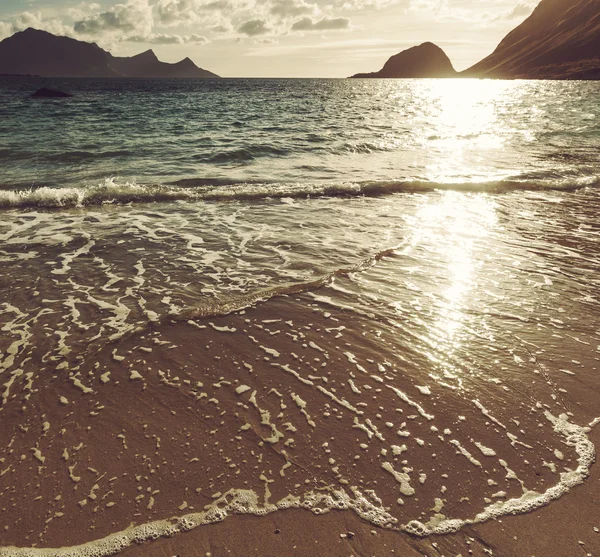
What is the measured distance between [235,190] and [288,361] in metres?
8.91

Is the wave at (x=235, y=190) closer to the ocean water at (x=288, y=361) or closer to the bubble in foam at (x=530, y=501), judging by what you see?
the ocean water at (x=288, y=361)

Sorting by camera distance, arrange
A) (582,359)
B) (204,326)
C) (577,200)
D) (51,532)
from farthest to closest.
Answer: (577,200)
(204,326)
(582,359)
(51,532)

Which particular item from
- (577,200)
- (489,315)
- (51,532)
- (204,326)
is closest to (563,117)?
(577,200)

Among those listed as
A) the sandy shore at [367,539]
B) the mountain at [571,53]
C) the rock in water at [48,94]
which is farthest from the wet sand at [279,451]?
the mountain at [571,53]

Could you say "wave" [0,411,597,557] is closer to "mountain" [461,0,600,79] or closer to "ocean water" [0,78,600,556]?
"ocean water" [0,78,600,556]

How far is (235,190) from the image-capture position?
12.5m

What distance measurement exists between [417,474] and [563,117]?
142 feet

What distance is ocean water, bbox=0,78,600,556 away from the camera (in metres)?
3.07

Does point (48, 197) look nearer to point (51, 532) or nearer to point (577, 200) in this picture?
point (51, 532)

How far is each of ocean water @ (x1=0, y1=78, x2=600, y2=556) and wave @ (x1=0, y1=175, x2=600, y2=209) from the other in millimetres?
213

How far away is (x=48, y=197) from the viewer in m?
11.2

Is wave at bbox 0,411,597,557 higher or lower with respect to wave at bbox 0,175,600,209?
lower

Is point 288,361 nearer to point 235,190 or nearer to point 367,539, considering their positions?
point 367,539

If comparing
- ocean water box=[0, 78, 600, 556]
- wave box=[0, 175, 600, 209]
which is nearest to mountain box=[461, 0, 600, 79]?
wave box=[0, 175, 600, 209]
